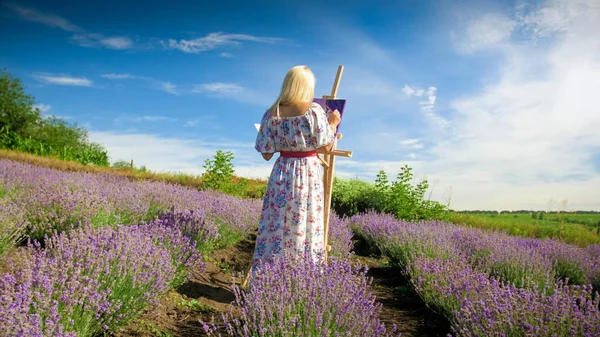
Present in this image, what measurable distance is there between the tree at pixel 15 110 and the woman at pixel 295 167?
22.5 meters

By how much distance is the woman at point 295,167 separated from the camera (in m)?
3.72

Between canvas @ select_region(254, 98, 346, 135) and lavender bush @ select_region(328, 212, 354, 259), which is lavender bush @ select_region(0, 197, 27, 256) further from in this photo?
lavender bush @ select_region(328, 212, 354, 259)

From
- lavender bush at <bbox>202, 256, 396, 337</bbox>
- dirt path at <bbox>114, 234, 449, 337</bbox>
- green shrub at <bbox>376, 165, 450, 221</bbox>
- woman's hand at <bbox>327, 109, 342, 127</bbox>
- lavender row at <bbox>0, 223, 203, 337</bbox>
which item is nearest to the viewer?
lavender row at <bbox>0, 223, 203, 337</bbox>

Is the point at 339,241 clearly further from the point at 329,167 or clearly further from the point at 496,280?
the point at 496,280

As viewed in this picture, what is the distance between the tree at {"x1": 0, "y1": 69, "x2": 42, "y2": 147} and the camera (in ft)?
74.8

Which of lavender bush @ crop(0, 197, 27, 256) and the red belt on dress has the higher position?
the red belt on dress

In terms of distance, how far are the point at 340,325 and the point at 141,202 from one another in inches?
126

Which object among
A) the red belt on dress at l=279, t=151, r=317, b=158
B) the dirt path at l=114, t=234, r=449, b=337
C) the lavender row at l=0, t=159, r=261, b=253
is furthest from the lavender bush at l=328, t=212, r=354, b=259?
the red belt on dress at l=279, t=151, r=317, b=158

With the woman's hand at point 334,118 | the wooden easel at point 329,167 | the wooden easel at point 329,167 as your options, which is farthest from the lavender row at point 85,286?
the woman's hand at point 334,118

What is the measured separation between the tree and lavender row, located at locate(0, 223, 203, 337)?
2261 cm

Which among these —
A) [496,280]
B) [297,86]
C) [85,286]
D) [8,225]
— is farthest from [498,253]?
[8,225]

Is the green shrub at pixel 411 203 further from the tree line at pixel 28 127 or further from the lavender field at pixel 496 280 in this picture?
the tree line at pixel 28 127

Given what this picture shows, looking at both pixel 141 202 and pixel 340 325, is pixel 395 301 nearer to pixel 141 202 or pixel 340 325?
pixel 340 325

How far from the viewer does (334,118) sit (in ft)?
12.8
